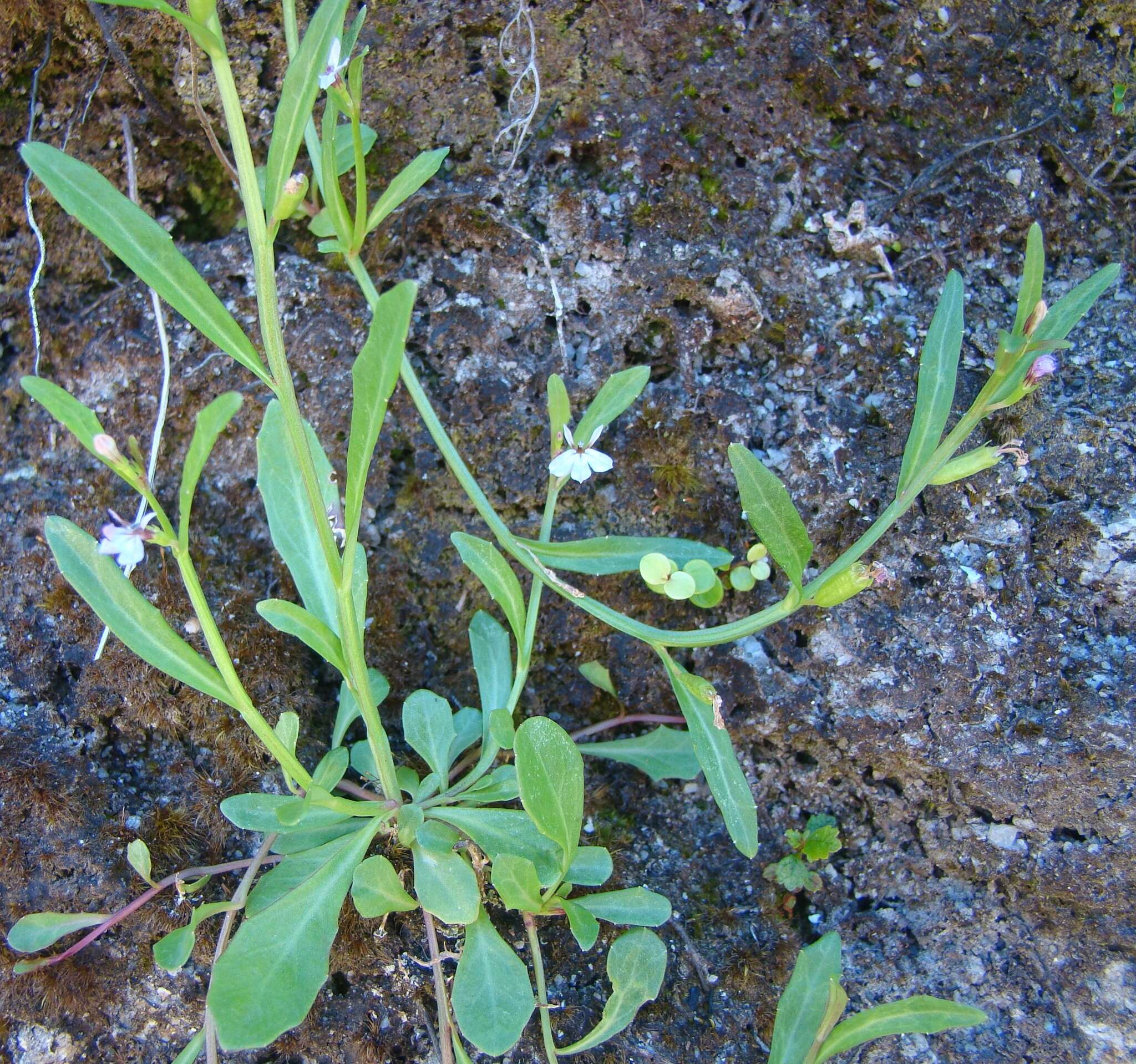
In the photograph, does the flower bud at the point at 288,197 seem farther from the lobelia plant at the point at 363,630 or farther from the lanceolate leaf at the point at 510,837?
the lanceolate leaf at the point at 510,837

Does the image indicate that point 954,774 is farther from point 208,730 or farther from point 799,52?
point 799,52

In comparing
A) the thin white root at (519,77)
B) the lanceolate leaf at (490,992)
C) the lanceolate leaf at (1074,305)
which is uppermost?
the thin white root at (519,77)

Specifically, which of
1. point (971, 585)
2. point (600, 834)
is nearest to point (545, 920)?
point (600, 834)

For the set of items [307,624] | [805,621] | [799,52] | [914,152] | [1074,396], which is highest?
[799,52]

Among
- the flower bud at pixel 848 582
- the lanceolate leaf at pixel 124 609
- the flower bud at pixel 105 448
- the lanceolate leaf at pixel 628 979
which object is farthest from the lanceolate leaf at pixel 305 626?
the flower bud at pixel 848 582

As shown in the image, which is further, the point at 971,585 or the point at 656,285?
the point at 656,285

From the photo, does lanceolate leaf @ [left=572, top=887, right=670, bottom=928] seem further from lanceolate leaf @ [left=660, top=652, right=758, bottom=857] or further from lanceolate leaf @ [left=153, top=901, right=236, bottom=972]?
lanceolate leaf @ [left=153, top=901, right=236, bottom=972]

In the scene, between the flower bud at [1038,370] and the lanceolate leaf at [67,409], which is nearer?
the lanceolate leaf at [67,409]

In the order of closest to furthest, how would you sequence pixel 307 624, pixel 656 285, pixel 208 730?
pixel 307 624
pixel 208 730
pixel 656 285

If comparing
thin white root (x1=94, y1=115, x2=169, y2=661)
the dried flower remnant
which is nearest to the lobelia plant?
thin white root (x1=94, y1=115, x2=169, y2=661)
